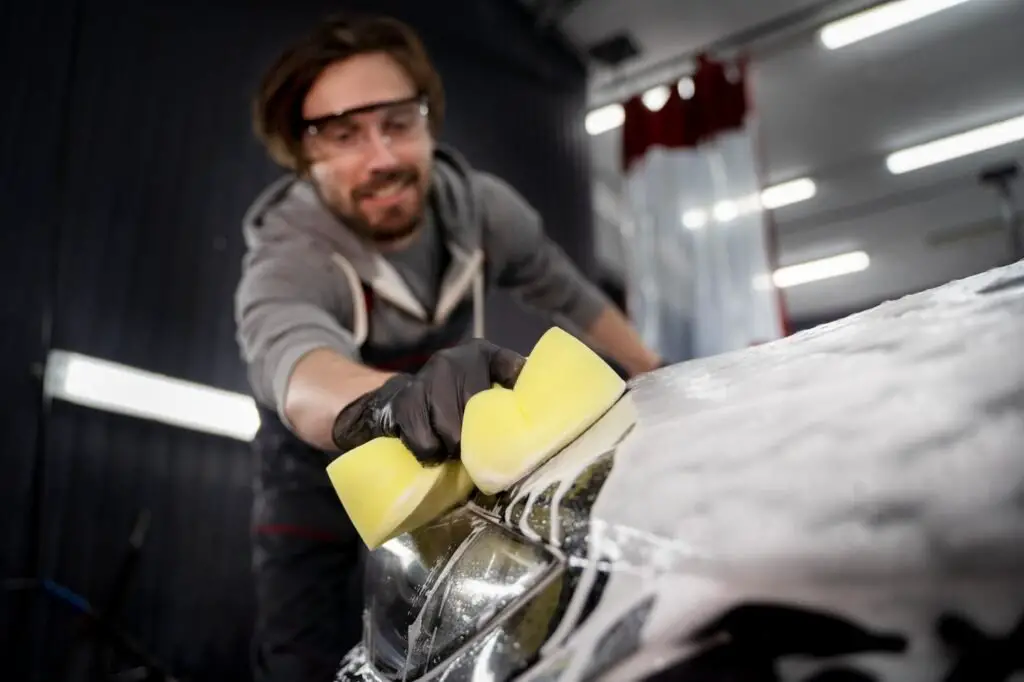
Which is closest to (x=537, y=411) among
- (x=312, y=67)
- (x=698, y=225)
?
(x=312, y=67)

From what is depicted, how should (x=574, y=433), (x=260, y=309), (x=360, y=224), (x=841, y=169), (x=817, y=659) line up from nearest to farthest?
1. (x=817, y=659)
2. (x=574, y=433)
3. (x=260, y=309)
4. (x=360, y=224)
5. (x=841, y=169)

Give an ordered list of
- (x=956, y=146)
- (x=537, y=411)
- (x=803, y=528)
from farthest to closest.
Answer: (x=956, y=146) → (x=537, y=411) → (x=803, y=528)

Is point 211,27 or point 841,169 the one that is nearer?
point 211,27

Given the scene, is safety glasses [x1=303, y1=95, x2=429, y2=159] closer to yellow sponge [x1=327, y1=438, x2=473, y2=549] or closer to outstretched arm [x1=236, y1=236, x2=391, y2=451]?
outstretched arm [x1=236, y1=236, x2=391, y2=451]

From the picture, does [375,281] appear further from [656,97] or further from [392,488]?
[656,97]

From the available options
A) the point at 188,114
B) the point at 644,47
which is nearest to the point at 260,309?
the point at 188,114

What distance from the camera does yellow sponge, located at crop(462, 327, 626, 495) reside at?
0.92ft

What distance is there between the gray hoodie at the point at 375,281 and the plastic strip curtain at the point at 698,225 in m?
1.11

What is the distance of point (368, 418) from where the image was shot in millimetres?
385

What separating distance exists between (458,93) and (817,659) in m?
2.02

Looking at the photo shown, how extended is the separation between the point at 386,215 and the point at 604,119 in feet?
6.49

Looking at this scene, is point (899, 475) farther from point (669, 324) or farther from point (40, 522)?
point (669, 324)

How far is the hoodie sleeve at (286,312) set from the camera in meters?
0.59

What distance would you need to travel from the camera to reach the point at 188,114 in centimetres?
153
